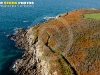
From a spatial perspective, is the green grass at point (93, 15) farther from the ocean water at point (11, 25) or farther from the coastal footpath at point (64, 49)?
the ocean water at point (11, 25)

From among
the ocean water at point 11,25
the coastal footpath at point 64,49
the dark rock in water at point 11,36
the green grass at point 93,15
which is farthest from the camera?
the dark rock in water at point 11,36

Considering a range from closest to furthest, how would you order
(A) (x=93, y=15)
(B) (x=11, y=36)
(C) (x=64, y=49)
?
(C) (x=64, y=49), (A) (x=93, y=15), (B) (x=11, y=36)

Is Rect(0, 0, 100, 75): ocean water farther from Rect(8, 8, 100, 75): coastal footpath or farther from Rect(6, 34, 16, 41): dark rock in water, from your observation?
Rect(8, 8, 100, 75): coastal footpath

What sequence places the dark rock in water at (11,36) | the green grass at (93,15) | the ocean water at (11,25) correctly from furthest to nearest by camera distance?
the dark rock in water at (11,36) → the green grass at (93,15) → the ocean water at (11,25)

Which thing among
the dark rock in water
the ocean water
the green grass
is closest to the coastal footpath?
the green grass

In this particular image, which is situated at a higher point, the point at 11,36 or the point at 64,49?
the point at 64,49

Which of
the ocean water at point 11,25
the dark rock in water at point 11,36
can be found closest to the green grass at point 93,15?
the ocean water at point 11,25

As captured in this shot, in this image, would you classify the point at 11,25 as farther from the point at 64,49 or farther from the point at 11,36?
the point at 64,49

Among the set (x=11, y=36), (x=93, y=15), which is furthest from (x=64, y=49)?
(x=11, y=36)

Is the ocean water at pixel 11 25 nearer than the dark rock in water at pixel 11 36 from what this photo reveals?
Yes
